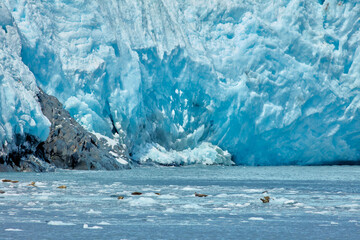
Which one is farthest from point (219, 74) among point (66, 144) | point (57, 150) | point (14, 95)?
point (14, 95)

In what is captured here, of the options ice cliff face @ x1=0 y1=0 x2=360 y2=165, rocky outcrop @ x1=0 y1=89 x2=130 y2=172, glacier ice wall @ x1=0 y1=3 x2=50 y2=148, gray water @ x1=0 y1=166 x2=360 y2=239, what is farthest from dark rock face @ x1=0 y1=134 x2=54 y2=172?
gray water @ x1=0 y1=166 x2=360 y2=239

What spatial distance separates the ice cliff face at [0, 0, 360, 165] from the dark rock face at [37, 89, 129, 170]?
3454 mm

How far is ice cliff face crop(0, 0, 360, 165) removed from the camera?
990 inches

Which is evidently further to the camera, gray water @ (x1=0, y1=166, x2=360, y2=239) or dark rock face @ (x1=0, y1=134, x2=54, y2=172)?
dark rock face @ (x1=0, y1=134, x2=54, y2=172)

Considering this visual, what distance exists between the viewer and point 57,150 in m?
19.3

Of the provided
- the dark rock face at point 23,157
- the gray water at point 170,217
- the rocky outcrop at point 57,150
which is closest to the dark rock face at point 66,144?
the rocky outcrop at point 57,150

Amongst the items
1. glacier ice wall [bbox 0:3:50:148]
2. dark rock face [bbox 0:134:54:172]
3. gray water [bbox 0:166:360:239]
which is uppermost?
glacier ice wall [bbox 0:3:50:148]

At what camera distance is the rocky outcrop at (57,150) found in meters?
17.4

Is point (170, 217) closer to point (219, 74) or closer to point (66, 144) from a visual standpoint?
point (66, 144)

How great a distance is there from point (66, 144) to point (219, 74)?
39.7ft

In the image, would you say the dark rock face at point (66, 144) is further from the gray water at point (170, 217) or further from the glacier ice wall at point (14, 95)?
the gray water at point (170, 217)

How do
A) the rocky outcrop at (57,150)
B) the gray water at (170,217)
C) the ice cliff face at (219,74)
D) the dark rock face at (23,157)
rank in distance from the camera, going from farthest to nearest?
the ice cliff face at (219,74) → the rocky outcrop at (57,150) → the dark rock face at (23,157) → the gray water at (170,217)

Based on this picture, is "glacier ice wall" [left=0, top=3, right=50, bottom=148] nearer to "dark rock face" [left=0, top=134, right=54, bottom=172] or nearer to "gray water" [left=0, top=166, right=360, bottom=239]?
"dark rock face" [left=0, top=134, right=54, bottom=172]

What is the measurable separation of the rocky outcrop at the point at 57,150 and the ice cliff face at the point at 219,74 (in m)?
3.32
